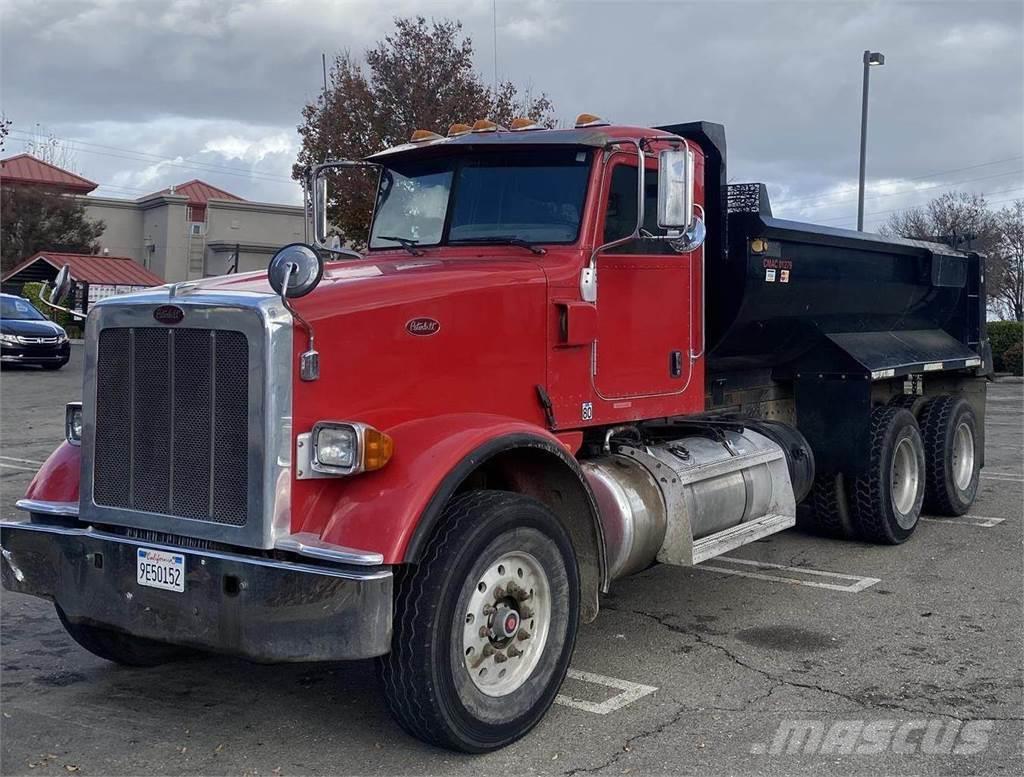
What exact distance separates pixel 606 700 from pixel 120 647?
7.73 feet

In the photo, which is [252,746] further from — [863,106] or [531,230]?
[863,106]

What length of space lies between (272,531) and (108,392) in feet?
3.42

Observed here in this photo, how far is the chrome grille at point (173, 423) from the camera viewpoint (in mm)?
4434

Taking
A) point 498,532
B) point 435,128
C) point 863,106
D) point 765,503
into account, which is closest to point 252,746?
point 498,532

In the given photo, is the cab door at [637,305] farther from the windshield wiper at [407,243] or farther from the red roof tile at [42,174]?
the red roof tile at [42,174]

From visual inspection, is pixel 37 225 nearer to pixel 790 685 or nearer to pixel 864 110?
pixel 864 110

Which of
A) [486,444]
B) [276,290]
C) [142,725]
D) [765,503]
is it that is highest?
[276,290]

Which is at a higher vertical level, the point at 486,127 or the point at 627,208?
the point at 486,127

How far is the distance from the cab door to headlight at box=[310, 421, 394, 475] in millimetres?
1794

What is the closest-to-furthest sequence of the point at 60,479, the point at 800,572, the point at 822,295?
the point at 60,479
the point at 800,572
the point at 822,295

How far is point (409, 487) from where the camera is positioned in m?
4.39

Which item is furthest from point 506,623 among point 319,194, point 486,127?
point 319,194

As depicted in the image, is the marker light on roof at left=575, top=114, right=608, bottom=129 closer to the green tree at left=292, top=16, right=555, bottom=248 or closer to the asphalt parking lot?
the asphalt parking lot

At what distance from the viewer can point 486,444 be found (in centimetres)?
470
